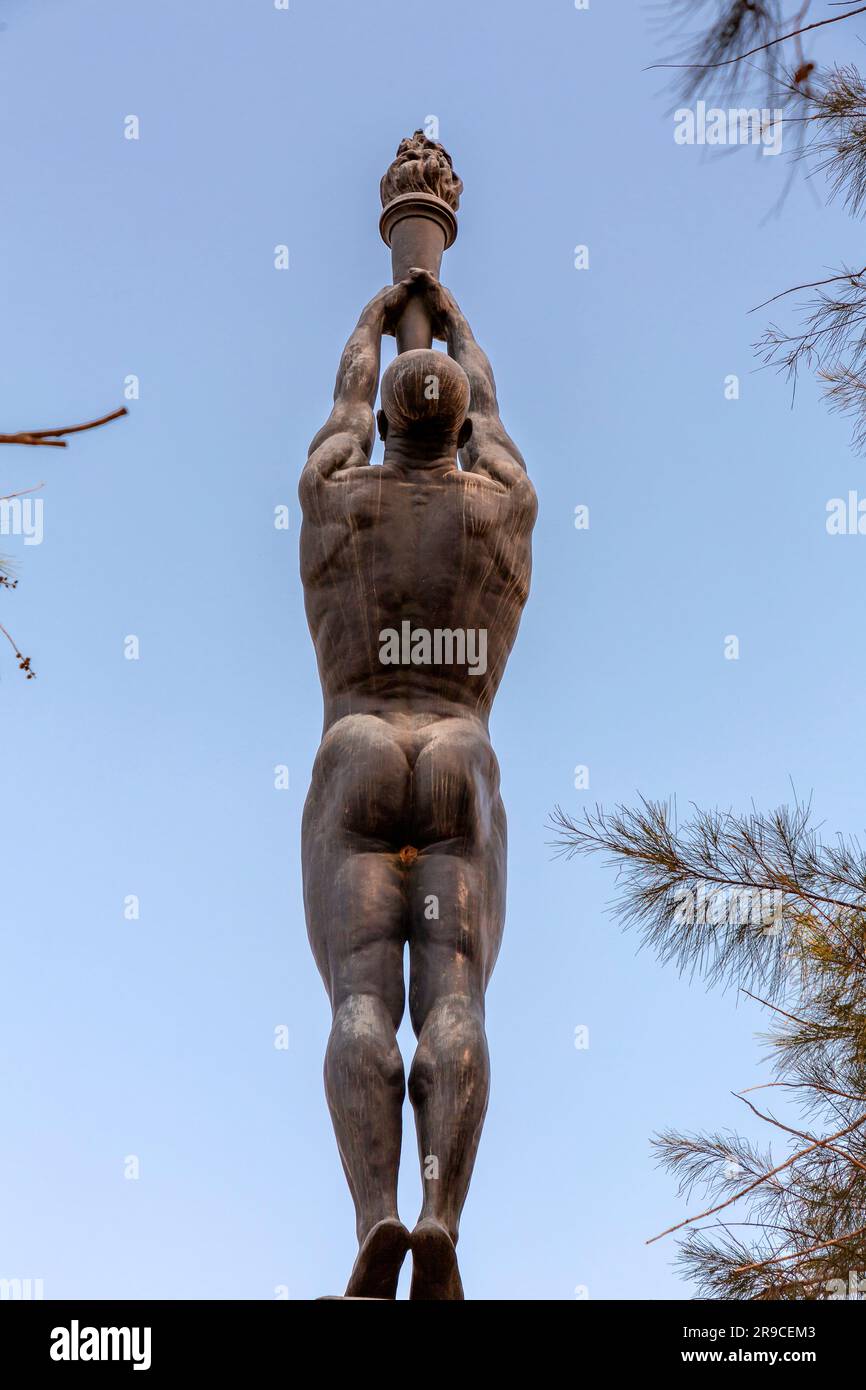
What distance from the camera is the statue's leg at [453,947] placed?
6.34 metres

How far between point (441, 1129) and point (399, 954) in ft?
2.27

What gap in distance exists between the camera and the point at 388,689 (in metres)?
7.26

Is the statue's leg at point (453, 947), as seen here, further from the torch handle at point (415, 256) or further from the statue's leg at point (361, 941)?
the torch handle at point (415, 256)

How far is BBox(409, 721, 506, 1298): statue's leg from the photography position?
6344mm

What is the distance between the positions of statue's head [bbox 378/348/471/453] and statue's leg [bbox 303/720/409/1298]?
3.90 feet

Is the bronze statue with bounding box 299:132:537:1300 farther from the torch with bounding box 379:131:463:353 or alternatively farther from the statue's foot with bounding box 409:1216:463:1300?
the statue's foot with bounding box 409:1216:463:1300

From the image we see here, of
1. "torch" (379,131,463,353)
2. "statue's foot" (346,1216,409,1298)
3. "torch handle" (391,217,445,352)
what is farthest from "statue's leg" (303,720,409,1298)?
"torch" (379,131,463,353)

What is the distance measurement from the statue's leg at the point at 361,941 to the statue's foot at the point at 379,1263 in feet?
0.76

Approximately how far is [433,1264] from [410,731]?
6.72 feet

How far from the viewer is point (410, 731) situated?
7.12 metres

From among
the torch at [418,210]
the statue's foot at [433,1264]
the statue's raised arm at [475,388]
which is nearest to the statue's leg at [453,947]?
the statue's foot at [433,1264]

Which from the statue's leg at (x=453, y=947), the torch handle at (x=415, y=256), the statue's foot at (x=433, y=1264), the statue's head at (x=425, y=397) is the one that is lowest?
the statue's foot at (x=433, y=1264)
